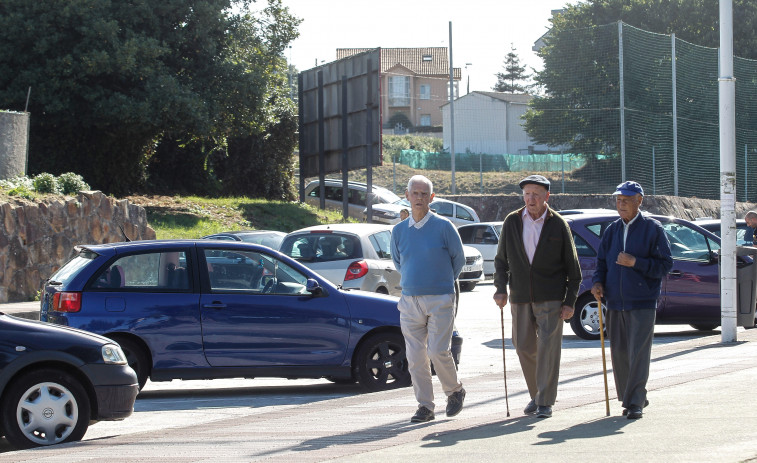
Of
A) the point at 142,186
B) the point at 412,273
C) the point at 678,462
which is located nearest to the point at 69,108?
the point at 142,186

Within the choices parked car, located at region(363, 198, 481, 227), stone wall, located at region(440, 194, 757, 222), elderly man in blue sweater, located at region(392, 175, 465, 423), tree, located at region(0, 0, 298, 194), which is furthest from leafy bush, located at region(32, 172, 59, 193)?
stone wall, located at region(440, 194, 757, 222)

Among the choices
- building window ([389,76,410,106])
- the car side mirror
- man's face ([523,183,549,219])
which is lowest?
the car side mirror

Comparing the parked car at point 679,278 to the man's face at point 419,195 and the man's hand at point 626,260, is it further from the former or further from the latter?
the man's face at point 419,195

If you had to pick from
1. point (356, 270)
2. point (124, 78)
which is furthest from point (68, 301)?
point (124, 78)

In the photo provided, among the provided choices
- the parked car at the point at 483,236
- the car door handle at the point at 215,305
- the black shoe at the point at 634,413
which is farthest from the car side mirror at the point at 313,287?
the parked car at the point at 483,236

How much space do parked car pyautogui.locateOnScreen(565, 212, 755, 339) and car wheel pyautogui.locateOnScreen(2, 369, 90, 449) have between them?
7753 mm

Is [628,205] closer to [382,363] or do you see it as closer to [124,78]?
[382,363]

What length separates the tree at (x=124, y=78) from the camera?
998 inches

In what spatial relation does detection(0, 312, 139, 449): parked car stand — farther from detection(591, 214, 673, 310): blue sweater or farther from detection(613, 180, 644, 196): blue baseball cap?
detection(613, 180, 644, 196): blue baseball cap

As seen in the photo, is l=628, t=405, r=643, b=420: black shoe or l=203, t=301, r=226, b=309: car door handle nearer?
l=628, t=405, r=643, b=420: black shoe

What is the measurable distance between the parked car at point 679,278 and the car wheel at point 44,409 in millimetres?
7753

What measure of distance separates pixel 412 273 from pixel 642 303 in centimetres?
166

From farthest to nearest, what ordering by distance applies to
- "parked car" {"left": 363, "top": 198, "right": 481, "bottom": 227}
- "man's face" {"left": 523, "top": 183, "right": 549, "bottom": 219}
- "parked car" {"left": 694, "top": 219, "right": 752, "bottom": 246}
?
1. "parked car" {"left": 363, "top": 198, "right": 481, "bottom": 227}
2. "parked car" {"left": 694, "top": 219, "right": 752, "bottom": 246}
3. "man's face" {"left": 523, "top": 183, "right": 549, "bottom": 219}

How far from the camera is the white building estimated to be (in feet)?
193
